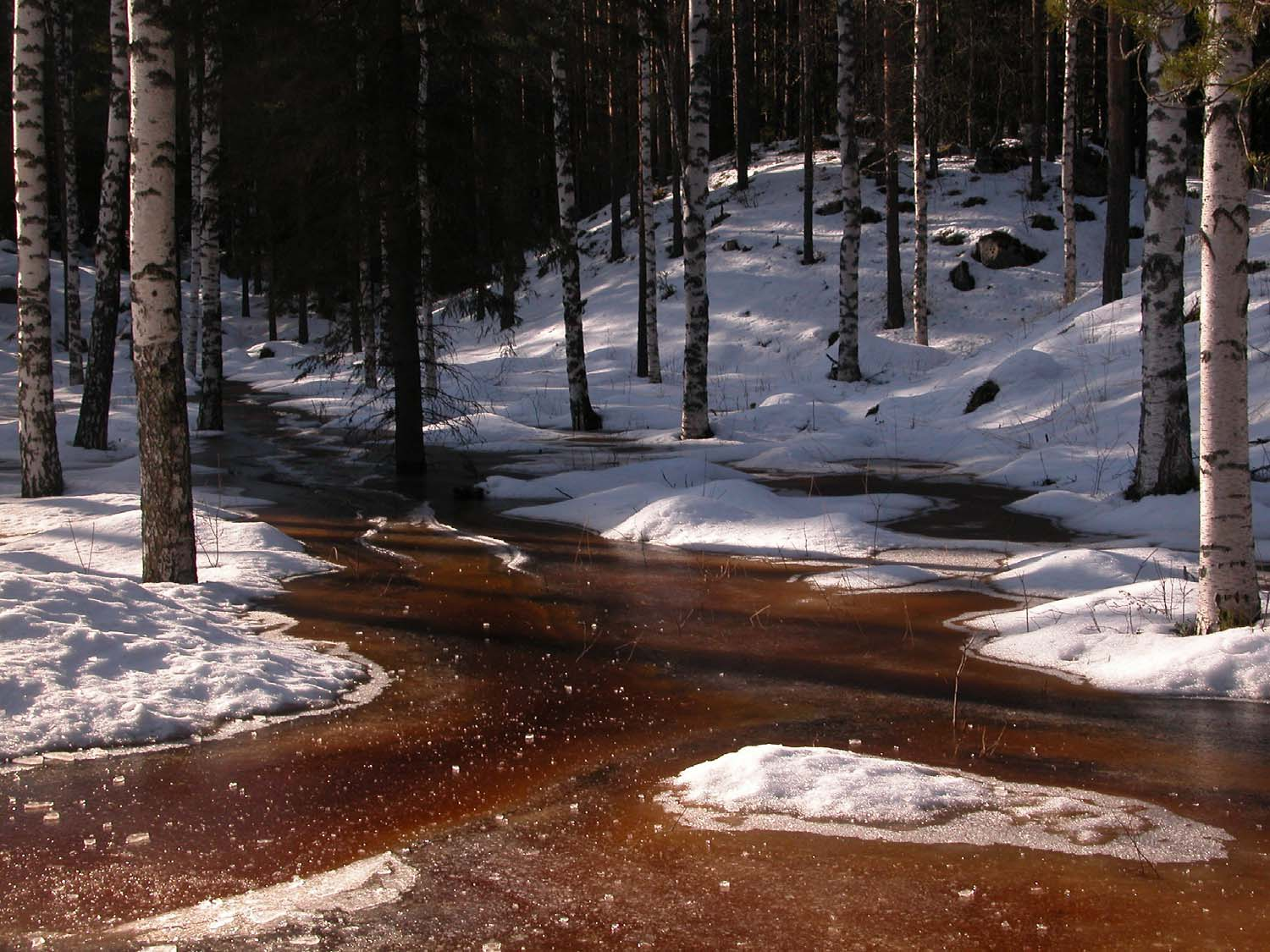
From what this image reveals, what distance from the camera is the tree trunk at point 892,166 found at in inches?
1052

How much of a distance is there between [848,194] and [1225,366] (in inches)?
663

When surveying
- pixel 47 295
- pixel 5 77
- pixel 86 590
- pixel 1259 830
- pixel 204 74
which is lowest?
pixel 1259 830

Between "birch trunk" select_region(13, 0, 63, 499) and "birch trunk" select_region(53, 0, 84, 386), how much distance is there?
1338cm

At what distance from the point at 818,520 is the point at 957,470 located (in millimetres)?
4469

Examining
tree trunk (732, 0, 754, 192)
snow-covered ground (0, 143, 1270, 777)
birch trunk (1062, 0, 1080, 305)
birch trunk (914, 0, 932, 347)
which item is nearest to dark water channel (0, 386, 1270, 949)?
snow-covered ground (0, 143, 1270, 777)

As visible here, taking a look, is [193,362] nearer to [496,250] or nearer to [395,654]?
[496,250]

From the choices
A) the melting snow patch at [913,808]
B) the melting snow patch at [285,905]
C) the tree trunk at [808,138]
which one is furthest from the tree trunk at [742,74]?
the melting snow patch at [285,905]

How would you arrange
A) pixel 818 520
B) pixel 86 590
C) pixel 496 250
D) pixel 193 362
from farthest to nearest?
pixel 193 362 → pixel 496 250 → pixel 818 520 → pixel 86 590

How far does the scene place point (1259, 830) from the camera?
411 centimetres

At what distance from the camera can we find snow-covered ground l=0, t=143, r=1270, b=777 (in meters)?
5.86

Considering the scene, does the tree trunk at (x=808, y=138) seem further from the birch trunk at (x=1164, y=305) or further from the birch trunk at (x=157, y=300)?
the birch trunk at (x=157, y=300)

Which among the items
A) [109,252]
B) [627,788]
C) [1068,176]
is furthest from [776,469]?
[1068,176]

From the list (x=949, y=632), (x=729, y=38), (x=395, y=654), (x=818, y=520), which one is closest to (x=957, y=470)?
(x=818, y=520)

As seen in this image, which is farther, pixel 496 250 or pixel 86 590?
pixel 496 250
